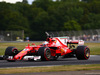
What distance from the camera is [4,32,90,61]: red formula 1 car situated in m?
19.2

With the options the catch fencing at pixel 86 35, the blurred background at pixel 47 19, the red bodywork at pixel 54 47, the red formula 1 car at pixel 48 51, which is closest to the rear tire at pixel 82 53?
the red formula 1 car at pixel 48 51

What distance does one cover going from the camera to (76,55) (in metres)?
20.9

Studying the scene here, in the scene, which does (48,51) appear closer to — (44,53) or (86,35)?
(44,53)

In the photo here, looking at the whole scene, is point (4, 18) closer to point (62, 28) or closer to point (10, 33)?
point (62, 28)

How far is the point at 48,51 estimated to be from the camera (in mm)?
19609

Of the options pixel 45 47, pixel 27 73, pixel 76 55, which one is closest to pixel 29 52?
pixel 45 47

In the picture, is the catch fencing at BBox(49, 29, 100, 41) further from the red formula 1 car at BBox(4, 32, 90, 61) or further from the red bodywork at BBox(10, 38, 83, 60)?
the red bodywork at BBox(10, 38, 83, 60)

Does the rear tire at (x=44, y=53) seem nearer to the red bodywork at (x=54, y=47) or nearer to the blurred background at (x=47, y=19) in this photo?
the red bodywork at (x=54, y=47)

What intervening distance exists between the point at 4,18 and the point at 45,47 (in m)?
98.1

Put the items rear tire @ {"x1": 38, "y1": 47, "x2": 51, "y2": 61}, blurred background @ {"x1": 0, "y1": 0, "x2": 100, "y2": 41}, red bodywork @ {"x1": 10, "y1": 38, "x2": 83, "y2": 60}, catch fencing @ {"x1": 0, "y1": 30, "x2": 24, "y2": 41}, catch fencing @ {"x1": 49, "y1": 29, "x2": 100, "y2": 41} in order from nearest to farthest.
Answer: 1. rear tire @ {"x1": 38, "y1": 47, "x2": 51, "y2": 61}
2. red bodywork @ {"x1": 10, "y1": 38, "x2": 83, "y2": 60}
3. catch fencing @ {"x1": 49, "y1": 29, "x2": 100, "y2": 41}
4. catch fencing @ {"x1": 0, "y1": 30, "x2": 24, "y2": 41}
5. blurred background @ {"x1": 0, "y1": 0, "x2": 100, "y2": 41}

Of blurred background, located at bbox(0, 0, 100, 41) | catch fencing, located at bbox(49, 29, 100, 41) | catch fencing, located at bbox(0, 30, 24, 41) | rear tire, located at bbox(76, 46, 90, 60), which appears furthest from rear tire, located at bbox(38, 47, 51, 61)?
blurred background, located at bbox(0, 0, 100, 41)

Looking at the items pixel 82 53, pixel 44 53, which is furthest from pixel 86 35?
pixel 44 53

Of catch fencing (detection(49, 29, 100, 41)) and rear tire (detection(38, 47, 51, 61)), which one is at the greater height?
catch fencing (detection(49, 29, 100, 41))

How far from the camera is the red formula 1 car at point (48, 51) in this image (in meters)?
19.2
